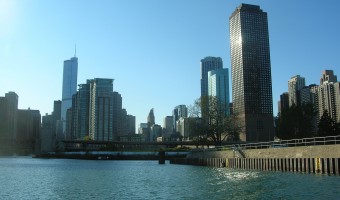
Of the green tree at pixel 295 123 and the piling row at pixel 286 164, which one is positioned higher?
the green tree at pixel 295 123

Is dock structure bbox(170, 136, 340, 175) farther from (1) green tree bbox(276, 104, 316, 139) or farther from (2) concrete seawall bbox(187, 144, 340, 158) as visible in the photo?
(1) green tree bbox(276, 104, 316, 139)

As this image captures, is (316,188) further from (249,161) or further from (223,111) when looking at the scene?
(223,111)

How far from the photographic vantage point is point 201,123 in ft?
418

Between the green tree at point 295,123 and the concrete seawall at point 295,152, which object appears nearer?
the concrete seawall at point 295,152

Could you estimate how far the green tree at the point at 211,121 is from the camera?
127 metres

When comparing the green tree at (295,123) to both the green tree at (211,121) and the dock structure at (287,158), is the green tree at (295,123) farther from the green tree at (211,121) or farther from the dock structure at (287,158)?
the dock structure at (287,158)

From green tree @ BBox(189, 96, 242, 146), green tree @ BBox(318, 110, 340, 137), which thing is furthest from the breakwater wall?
green tree @ BBox(318, 110, 340, 137)

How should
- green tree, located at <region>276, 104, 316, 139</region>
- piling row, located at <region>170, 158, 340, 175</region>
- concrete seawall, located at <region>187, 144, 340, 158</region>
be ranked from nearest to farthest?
concrete seawall, located at <region>187, 144, 340, 158</region>, piling row, located at <region>170, 158, 340, 175</region>, green tree, located at <region>276, 104, 316, 139</region>

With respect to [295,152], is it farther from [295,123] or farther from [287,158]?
[295,123]

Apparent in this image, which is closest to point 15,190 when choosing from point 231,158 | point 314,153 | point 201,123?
point 314,153

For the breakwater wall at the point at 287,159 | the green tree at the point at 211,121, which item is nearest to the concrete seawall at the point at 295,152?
the breakwater wall at the point at 287,159

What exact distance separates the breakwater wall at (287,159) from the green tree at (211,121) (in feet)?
83.6

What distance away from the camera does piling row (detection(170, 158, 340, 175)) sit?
5850 centimetres

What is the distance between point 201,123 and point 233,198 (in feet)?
285
